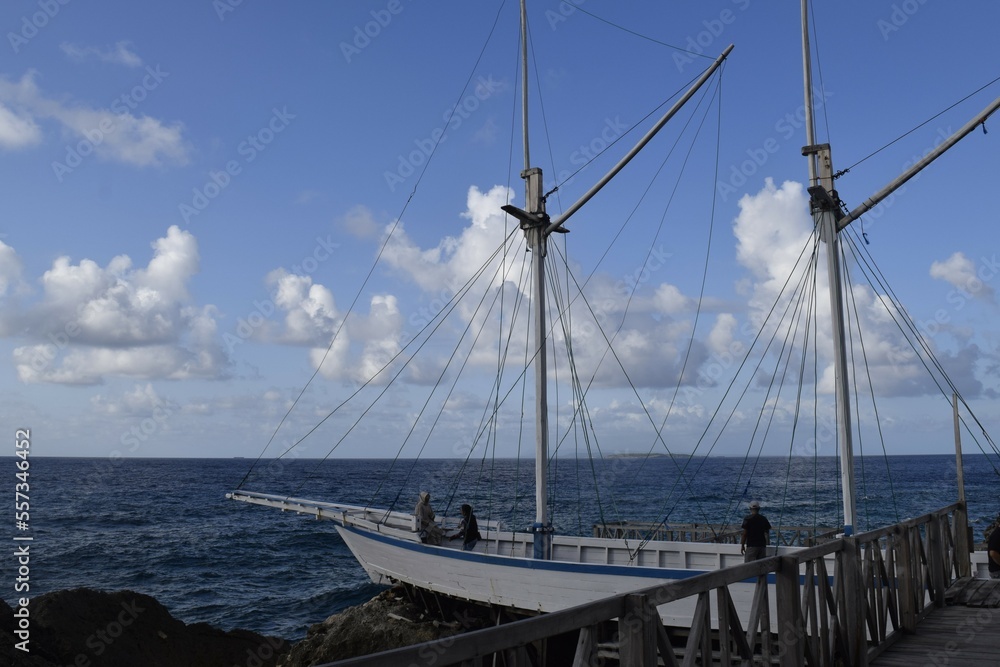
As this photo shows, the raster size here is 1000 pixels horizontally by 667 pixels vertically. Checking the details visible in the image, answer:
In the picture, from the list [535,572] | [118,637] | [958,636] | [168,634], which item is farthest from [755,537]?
[118,637]

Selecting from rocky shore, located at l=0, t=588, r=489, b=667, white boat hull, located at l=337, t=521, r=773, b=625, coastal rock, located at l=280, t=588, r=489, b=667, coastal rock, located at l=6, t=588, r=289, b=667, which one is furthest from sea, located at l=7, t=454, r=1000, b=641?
coastal rock, located at l=6, t=588, r=289, b=667

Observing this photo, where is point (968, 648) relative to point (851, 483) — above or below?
below

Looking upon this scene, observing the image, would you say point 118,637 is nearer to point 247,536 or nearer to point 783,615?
point 783,615

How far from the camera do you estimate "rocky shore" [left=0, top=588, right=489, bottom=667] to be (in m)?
13.4

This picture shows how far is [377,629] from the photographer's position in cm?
1908

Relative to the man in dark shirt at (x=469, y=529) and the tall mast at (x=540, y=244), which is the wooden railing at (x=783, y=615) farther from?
the man in dark shirt at (x=469, y=529)

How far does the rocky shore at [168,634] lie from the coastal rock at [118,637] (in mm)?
18

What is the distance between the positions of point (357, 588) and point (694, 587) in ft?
85.5

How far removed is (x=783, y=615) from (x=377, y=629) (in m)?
13.9

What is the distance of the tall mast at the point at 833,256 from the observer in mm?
14727

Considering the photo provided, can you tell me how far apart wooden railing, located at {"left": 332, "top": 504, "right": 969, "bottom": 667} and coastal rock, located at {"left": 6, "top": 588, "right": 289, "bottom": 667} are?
9834 mm

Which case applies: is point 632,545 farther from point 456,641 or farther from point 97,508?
point 97,508

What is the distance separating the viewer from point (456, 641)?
411cm

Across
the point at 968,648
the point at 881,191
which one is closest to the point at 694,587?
the point at 968,648
